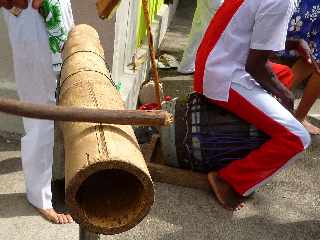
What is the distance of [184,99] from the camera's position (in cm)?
378

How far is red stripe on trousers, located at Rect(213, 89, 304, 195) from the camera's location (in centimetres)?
331

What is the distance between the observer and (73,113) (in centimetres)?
130

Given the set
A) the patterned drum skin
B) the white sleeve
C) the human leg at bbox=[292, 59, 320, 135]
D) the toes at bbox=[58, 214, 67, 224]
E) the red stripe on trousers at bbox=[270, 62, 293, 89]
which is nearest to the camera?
the white sleeve

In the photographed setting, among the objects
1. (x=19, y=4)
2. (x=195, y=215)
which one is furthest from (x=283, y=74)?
(x=19, y=4)

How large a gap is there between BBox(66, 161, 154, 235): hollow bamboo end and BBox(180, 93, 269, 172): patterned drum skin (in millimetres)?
2122

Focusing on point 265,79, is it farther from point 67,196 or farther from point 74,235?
point 67,196

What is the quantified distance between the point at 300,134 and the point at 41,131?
167 cm

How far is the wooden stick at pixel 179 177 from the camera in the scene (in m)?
3.72

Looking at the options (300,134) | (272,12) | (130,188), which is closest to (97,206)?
(130,188)

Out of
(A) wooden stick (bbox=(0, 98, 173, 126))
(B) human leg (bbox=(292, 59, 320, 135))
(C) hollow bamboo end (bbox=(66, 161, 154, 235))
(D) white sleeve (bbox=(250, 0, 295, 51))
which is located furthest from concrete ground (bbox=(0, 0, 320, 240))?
(A) wooden stick (bbox=(0, 98, 173, 126))

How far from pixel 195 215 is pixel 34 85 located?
1.41m

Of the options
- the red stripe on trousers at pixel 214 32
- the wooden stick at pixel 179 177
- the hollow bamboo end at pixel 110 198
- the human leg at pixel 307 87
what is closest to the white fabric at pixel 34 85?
the wooden stick at pixel 179 177

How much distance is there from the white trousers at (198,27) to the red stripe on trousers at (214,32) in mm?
1975

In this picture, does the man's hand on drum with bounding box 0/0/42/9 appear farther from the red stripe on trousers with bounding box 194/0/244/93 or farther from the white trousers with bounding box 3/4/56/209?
the red stripe on trousers with bounding box 194/0/244/93
